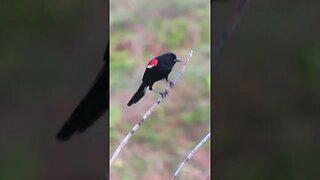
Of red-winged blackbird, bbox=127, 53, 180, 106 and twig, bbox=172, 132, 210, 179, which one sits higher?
red-winged blackbird, bbox=127, 53, 180, 106

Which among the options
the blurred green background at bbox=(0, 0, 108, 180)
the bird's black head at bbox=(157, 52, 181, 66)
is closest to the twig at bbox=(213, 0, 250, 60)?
the bird's black head at bbox=(157, 52, 181, 66)

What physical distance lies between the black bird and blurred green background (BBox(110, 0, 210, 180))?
0.15 feet

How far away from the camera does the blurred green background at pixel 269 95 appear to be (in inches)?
51.8

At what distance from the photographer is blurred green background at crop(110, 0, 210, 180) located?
1222 millimetres

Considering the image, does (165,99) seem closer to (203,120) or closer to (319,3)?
(203,120)

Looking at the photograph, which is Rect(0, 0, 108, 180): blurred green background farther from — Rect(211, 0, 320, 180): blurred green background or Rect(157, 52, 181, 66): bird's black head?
Rect(211, 0, 320, 180): blurred green background

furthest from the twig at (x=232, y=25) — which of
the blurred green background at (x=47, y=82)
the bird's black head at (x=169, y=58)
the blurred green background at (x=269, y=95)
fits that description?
the blurred green background at (x=47, y=82)

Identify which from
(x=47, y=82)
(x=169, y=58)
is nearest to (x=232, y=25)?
(x=169, y=58)

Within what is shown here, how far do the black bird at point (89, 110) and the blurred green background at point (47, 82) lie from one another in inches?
0.6

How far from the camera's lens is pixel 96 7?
4.17 ft

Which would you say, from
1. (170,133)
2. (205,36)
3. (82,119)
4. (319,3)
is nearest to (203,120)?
(170,133)

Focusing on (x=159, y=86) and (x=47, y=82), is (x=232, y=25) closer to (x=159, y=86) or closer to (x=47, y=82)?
(x=159, y=86)

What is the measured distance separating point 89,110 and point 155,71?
0.20 metres

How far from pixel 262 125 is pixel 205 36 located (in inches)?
11.5
